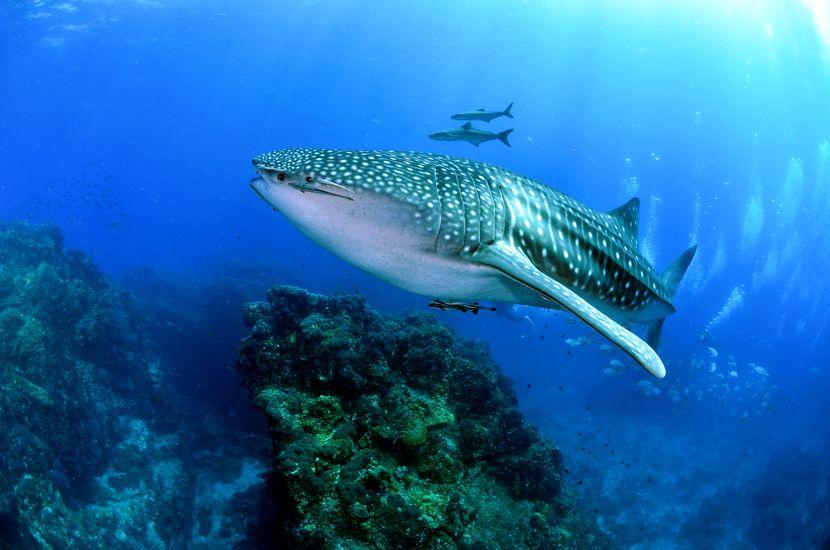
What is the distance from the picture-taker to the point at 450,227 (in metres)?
3.47

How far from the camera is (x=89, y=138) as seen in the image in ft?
580

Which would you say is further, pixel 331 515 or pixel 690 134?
pixel 690 134

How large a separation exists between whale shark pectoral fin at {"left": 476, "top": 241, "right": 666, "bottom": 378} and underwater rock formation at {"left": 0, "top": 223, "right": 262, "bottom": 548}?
930 centimetres

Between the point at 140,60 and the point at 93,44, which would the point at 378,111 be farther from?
the point at 93,44

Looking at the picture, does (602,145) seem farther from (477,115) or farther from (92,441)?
(92,441)

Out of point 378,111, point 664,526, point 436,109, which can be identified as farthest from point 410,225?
point 378,111

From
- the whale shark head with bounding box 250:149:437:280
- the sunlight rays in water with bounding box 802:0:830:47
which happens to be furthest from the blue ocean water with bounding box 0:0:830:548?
the whale shark head with bounding box 250:149:437:280

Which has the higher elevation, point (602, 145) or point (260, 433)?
point (602, 145)

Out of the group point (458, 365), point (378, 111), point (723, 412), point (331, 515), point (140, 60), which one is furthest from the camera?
point (378, 111)

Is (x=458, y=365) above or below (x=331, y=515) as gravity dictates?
above

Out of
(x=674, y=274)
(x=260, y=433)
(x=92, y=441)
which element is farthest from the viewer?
(x=260, y=433)

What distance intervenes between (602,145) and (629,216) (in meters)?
135

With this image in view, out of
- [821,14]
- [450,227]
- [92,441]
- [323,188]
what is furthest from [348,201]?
[821,14]

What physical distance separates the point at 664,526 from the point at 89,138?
226072 millimetres
